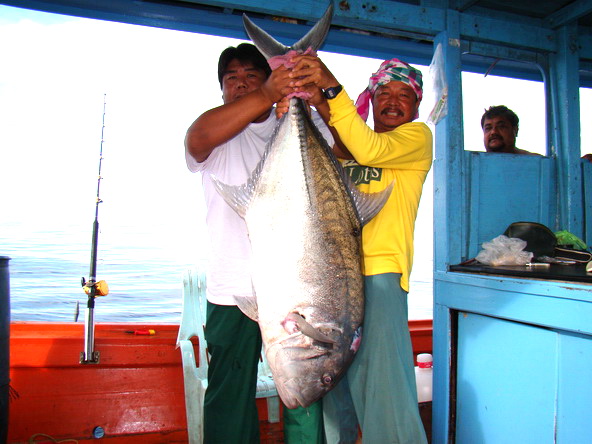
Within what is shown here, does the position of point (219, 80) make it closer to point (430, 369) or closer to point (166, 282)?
point (430, 369)

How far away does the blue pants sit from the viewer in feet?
5.80

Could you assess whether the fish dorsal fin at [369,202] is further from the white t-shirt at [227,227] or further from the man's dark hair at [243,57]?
the man's dark hair at [243,57]

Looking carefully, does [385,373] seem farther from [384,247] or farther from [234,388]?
[234,388]

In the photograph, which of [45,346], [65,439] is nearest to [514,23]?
[45,346]

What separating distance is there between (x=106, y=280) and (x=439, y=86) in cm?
865

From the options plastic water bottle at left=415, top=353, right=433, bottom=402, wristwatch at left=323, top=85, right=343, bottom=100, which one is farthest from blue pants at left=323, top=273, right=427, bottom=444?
plastic water bottle at left=415, top=353, right=433, bottom=402

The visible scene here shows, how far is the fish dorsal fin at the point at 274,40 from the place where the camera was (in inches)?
71.2

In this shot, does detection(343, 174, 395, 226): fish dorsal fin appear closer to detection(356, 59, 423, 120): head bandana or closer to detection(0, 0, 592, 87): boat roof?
detection(356, 59, 423, 120): head bandana

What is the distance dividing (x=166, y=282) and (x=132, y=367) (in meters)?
8.87

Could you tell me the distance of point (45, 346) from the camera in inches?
116

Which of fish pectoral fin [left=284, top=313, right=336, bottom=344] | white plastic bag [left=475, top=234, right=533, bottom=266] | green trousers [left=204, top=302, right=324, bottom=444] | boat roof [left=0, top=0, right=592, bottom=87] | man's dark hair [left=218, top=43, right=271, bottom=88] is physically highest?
boat roof [left=0, top=0, right=592, bottom=87]

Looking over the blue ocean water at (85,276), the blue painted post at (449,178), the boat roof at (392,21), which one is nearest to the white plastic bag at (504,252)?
the blue painted post at (449,178)

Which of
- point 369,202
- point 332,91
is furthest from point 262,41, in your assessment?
point 369,202

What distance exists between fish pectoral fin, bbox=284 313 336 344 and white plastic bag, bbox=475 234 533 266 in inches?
58.6
